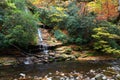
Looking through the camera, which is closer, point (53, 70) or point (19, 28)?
point (53, 70)

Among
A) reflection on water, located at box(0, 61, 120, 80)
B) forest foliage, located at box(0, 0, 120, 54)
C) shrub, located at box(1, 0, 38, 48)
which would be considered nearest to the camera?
reflection on water, located at box(0, 61, 120, 80)

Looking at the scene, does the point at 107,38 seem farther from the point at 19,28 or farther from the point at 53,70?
the point at 53,70

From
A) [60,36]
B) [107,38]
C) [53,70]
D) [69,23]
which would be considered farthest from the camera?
[69,23]

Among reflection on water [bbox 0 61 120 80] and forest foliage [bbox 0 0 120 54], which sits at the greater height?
forest foliage [bbox 0 0 120 54]

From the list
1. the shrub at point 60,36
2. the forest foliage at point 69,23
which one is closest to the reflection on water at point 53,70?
the forest foliage at point 69,23

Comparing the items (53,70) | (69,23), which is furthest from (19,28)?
(69,23)

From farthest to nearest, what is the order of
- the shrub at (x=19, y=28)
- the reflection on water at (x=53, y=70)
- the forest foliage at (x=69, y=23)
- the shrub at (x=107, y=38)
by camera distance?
the shrub at (x=107, y=38), the forest foliage at (x=69, y=23), the shrub at (x=19, y=28), the reflection on water at (x=53, y=70)

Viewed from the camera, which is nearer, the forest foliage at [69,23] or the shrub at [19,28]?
the shrub at [19,28]

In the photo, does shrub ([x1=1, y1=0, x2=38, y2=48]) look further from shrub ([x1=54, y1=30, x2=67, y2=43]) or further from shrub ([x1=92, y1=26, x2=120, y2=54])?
shrub ([x1=92, y1=26, x2=120, y2=54])

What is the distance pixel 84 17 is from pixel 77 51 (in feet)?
9.45

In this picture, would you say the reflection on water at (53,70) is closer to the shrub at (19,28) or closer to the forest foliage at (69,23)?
the shrub at (19,28)

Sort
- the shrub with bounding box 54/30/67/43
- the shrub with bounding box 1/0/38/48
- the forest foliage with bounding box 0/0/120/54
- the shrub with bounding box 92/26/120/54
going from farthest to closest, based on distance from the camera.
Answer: the shrub with bounding box 54/30/67/43 < the shrub with bounding box 92/26/120/54 < the forest foliage with bounding box 0/0/120/54 < the shrub with bounding box 1/0/38/48

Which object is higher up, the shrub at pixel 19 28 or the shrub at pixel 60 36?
the shrub at pixel 19 28

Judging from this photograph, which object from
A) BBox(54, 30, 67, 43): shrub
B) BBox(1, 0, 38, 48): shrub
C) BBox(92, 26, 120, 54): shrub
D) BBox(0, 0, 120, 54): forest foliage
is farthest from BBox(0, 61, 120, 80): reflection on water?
BBox(54, 30, 67, 43): shrub
